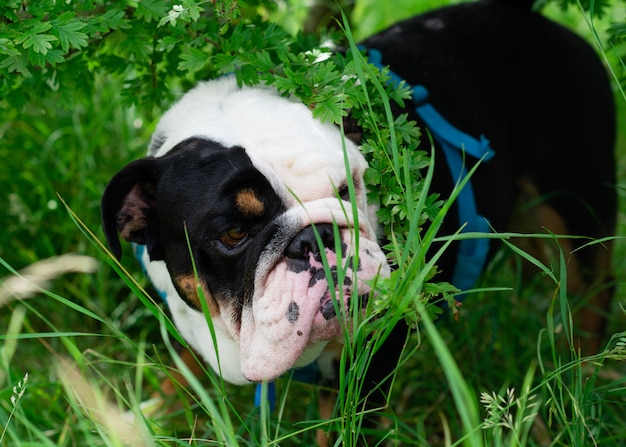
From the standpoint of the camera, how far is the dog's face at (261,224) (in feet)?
6.28

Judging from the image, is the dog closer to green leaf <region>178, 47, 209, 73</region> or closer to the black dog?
the black dog

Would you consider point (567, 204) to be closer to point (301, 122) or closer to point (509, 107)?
point (509, 107)

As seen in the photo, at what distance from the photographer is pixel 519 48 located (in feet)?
9.68

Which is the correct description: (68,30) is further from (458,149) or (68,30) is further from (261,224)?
(458,149)

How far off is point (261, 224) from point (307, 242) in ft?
0.50

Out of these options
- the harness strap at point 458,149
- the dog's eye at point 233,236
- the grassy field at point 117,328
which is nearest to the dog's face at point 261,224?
the dog's eye at point 233,236

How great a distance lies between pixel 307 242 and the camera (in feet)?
6.36

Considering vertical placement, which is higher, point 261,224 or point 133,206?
point 261,224

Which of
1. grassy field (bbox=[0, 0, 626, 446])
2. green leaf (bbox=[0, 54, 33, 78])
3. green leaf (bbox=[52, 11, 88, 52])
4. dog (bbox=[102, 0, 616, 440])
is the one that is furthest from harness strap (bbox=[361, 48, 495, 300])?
green leaf (bbox=[0, 54, 33, 78])

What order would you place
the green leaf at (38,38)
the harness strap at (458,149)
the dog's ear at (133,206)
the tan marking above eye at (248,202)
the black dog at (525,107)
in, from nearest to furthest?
1. the green leaf at (38,38)
2. the tan marking above eye at (248,202)
3. the dog's ear at (133,206)
4. the harness strap at (458,149)
5. the black dog at (525,107)

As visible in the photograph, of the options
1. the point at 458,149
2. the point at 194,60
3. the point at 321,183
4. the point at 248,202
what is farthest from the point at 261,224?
the point at 458,149

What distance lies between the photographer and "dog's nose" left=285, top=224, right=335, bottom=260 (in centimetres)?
194

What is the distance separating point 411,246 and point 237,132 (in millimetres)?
567

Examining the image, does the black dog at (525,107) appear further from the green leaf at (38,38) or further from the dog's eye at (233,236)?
the green leaf at (38,38)
